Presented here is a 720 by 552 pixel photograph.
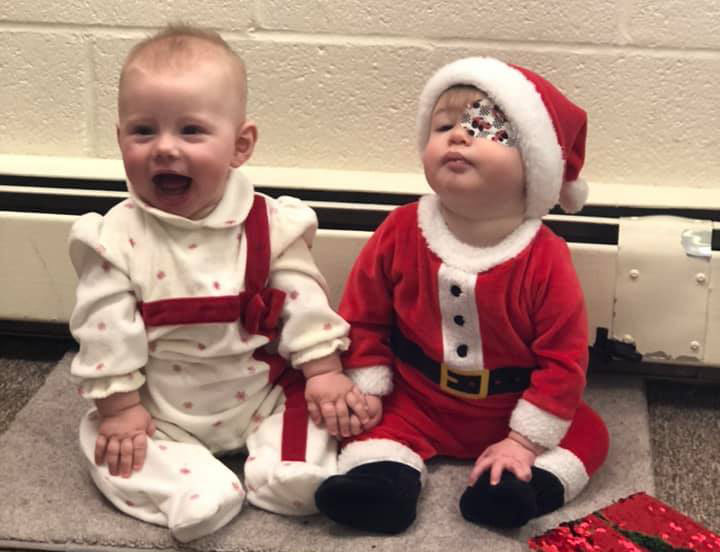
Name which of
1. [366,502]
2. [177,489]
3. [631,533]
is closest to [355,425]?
[366,502]

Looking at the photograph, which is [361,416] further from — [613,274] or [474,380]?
[613,274]

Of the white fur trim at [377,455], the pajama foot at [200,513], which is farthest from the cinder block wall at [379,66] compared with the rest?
the pajama foot at [200,513]

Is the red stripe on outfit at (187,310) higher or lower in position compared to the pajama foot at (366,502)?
higher

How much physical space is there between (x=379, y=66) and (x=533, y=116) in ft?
1.48

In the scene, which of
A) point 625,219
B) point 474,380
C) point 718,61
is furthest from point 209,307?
point 718,61

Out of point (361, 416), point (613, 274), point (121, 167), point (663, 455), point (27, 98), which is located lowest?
point (663, 455)

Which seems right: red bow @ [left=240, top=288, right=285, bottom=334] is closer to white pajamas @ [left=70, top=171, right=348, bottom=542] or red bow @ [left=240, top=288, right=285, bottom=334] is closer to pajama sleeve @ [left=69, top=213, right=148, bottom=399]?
white pajamas @ [left=70, top=171, right=348, bottom=542]

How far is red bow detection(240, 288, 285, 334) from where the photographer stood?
1141 mm

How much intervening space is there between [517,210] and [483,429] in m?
0.29

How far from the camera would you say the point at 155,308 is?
1.11 m

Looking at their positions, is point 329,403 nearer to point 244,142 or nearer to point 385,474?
point 385,474

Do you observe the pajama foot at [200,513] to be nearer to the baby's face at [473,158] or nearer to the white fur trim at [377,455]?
the white fur trim at [377,455]

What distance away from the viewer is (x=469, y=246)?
1.15 m

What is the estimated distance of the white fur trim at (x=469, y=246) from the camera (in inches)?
44.4
